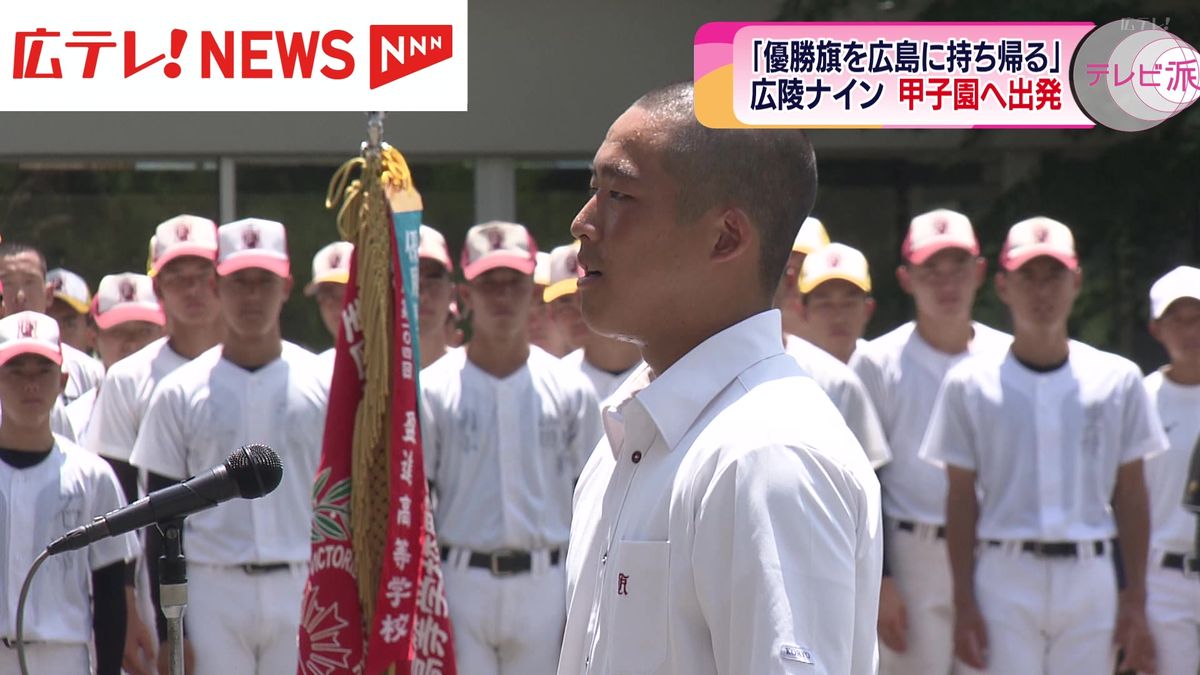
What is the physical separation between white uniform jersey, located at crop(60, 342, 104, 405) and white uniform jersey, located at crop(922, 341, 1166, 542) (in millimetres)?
3658

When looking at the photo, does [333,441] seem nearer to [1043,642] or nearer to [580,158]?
[1043,642]

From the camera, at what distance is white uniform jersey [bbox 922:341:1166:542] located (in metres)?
6.18

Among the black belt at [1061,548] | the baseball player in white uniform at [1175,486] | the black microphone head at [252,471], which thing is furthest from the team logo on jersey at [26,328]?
the baseball player in white uniform at [1175,486]

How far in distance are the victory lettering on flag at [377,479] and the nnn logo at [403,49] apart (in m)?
0.32

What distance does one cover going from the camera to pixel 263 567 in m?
5.94

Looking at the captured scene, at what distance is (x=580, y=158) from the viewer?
1095 cm

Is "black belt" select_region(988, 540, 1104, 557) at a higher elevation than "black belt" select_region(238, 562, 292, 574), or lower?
higher

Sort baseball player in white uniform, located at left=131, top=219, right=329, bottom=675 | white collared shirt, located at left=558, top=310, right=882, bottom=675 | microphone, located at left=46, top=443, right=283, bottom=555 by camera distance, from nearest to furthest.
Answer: white collared shirt, located at left=558, top=310, right=882, bottom=675
microphone, located at left=46, top=443, right=283, bottom=555
baseball player in white uniform, located at left=131, top=219, right=329, bottom=675

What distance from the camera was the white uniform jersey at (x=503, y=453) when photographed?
6250mm

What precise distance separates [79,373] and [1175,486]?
4.70 metres

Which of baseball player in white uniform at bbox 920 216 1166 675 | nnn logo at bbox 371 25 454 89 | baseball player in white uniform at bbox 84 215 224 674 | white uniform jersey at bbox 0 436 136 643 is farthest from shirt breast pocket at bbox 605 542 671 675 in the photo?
baseball player in white uniform at bbox 920 216 1166 675

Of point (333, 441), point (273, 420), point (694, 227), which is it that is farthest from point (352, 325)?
point (694, 227)
